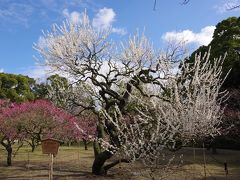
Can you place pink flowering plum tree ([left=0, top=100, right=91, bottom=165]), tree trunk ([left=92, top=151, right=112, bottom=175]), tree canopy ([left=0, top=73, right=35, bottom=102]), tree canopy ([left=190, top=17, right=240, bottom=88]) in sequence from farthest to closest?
tree canopy ([left=0, top=73, right=35, bottom=102]), tree canopy ([left=190, top=17, right=240, bottom=88]), pink flowering plum tree ([left=0, top=100, right=91, bottom=165]), tree trunk ([left=92, top=151, right=112, bottom=175])

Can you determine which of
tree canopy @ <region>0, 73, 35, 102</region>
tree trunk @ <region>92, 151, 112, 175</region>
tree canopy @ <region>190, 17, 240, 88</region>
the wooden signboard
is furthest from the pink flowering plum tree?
tree canopy @ <region>0, 73, 35, 102</region>

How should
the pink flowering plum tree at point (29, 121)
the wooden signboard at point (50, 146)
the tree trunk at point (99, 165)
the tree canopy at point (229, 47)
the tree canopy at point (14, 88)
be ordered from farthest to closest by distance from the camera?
the tree canopy at point (14, 88), the tree canopy at point (229, 47), the pink flowering plum tree at point (29, 121), the tree trunk at point (99, 165), the wooden signboard at point (50, 146)

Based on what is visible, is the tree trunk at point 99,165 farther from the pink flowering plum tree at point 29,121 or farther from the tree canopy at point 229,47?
the tree canopy at point 229,47

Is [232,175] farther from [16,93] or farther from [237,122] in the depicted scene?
[16,93]

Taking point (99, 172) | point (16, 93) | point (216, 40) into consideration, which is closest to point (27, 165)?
point (99, 172)

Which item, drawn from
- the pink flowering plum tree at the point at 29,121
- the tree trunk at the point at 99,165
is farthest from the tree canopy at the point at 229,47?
the tree trunk at the point at 99,165

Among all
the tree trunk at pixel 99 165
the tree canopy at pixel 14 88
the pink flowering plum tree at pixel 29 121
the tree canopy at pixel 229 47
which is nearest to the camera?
the tree trunk at pixel 99 165

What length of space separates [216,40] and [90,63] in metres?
13.5

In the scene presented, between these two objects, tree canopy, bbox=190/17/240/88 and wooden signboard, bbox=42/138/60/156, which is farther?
tree canopy, bbox=190/17/240/88

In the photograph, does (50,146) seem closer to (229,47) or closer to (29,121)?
(29,121)

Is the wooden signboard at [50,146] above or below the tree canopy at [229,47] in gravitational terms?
below

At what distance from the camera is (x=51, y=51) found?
14.1 metres

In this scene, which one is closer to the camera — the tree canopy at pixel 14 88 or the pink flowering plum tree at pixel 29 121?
the pink flowering plum tree at pixel 29 121

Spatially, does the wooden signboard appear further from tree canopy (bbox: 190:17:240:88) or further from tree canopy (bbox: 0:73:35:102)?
tree canopy (bbox: 0:73:35:102)
